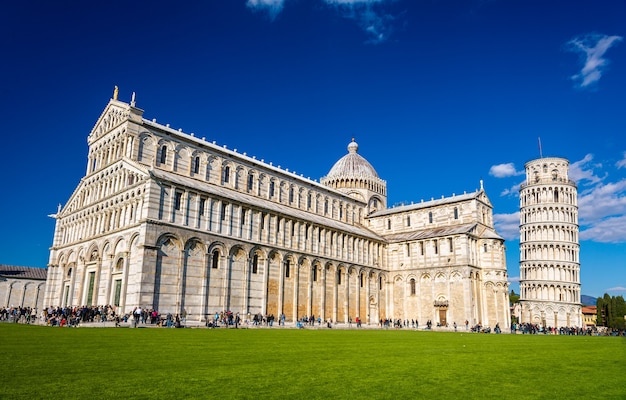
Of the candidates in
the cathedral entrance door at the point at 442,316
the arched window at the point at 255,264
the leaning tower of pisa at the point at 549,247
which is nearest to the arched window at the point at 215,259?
the arched window at the point at 255,264

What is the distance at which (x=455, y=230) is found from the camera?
2132 inches

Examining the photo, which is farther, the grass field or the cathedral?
the cathedral

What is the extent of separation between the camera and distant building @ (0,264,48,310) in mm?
58250

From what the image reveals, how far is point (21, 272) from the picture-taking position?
60844 millimetres

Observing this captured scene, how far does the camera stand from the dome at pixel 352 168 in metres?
70.1

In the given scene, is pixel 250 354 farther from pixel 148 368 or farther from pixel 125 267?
pixel 125 267

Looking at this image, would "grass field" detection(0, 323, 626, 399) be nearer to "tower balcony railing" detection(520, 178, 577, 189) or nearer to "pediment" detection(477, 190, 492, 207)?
"pediment" detection(477, 190, 492, 207)

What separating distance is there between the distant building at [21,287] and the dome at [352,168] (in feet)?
144

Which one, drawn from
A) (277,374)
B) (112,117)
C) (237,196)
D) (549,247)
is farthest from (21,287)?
(549,247)

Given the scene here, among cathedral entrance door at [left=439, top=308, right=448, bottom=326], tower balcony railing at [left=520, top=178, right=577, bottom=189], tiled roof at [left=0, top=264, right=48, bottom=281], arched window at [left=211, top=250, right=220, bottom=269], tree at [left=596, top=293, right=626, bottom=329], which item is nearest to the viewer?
arched window at [left=211, top=250, right=220, bottom=269]

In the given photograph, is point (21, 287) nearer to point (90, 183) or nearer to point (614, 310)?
point (90, 183)

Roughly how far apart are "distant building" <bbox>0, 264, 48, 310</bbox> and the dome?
43798 millimetres

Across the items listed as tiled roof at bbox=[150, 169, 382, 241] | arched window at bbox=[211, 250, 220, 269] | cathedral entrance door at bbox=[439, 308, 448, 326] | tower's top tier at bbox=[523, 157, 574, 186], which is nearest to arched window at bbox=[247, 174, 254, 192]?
tiled roof at bbox=[150, 169, 382, 241]

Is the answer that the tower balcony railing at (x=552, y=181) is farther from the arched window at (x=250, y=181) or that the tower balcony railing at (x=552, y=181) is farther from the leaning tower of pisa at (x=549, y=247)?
the arched window at (x=250, y=181)
